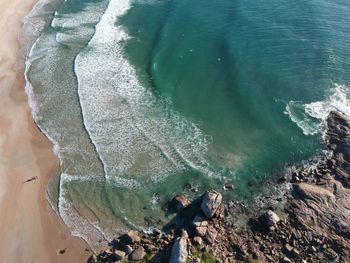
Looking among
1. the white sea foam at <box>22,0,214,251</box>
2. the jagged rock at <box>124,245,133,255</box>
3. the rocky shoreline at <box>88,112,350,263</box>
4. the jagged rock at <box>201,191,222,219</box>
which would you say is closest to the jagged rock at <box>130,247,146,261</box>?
the rocky shoreline at <box>88,112,350,263</box>

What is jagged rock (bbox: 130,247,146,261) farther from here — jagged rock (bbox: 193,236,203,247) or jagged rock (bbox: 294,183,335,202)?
jagged rock (bbox: 294,183,335,202)

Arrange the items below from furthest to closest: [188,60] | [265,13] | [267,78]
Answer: [265,13], [188,60], [267,78]

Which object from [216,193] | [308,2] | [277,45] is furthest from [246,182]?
[308,2]

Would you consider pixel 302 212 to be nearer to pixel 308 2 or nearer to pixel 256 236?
pixel 256 236

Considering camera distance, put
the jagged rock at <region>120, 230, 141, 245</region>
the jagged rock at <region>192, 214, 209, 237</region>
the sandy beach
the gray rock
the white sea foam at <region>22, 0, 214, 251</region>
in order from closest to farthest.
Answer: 1. the jagged rock at <region>192, 214, 209, 237</region>
2. the jagged rock at <region>120, 230, 141, 245</region>
3. the sandy beach
4. the gray rock
5. the white sea foam at <region>22, 0, 214, 251</region>

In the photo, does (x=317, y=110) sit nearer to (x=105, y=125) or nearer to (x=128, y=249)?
(x=105, y=125)

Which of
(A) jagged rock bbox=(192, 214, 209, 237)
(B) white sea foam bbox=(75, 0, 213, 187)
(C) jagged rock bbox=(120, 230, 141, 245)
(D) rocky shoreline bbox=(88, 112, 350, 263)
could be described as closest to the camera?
(D) rocky shoreline bbox=(88, 112, 350, 263)
